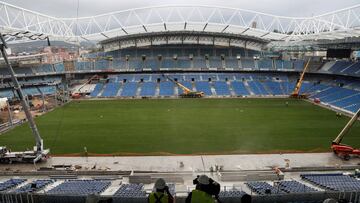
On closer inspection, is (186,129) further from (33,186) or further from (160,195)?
(160,195)

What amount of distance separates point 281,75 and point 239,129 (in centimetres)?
4660

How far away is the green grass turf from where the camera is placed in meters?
30.3

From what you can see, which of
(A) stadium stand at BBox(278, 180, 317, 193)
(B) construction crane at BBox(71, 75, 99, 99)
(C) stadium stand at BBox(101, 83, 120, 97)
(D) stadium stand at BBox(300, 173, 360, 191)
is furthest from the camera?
(C) stadium stand at BBox(101, 83, 120, 97)

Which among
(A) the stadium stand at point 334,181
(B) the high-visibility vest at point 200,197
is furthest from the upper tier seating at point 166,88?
(B) the high-visibility vest at point 200,197

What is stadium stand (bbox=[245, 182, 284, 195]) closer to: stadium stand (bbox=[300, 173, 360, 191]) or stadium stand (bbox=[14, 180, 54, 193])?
stadium stand (bbox=[300, 173, 360, 191])

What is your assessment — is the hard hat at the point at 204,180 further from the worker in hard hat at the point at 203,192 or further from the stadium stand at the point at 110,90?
the stadium stand at the point at 110,90

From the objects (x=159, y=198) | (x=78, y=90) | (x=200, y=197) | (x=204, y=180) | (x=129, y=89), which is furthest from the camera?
(x=78, y=90)

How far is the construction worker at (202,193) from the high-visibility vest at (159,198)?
457mm

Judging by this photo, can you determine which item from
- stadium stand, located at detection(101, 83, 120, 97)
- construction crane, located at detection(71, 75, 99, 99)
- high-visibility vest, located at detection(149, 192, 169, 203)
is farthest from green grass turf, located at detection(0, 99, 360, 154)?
high-visibility vest, located at detection(149, 192, 169, 203)

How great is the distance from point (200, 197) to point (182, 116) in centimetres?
4088

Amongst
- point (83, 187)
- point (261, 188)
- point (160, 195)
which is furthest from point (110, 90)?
point (160, 195)

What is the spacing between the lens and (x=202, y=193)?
13.1ft

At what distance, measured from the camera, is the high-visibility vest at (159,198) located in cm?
433

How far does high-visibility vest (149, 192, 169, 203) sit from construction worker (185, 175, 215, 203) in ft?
1.50
